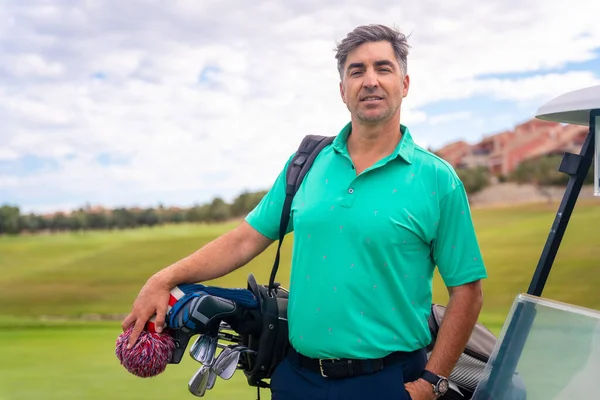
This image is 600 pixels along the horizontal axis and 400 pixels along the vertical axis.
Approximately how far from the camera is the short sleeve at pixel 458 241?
1912mm

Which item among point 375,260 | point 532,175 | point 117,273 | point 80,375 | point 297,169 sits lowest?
point 80,375

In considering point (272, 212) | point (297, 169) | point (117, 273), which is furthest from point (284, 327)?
point (117, 273)

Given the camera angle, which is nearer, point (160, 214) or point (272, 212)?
point (272, 212)

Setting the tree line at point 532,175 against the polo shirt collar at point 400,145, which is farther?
the tree line at point 532,175

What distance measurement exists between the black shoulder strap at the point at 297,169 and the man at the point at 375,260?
0.18 ft

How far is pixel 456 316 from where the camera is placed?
→ 1949mm

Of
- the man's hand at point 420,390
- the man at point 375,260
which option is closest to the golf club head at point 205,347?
the man at point 375,260

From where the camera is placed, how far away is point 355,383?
1.92 metres

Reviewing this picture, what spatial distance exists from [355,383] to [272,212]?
1.79ft

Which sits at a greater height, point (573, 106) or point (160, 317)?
point (573, 106)

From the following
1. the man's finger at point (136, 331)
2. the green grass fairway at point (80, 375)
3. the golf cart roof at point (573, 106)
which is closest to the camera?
the golf cart roof at point (573, 106)

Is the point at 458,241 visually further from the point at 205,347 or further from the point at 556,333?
the point at 205,347

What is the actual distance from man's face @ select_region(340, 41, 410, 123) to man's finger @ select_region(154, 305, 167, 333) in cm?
71

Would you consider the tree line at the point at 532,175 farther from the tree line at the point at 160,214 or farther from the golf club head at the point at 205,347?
the golf club head at the point at 205,347
